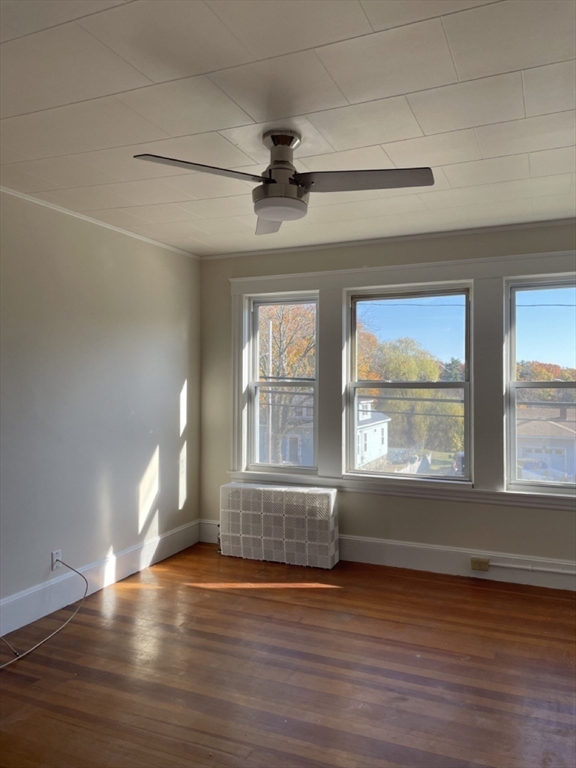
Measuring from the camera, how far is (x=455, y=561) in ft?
13.8

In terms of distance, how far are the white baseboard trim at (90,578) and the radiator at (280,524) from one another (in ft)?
1.43

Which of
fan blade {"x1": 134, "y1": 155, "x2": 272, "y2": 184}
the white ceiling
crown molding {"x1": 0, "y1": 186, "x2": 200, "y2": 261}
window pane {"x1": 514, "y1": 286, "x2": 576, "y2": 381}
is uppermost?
crown molding {"x1": 0, "y1": 186, "x2": 200, "y2": 261}

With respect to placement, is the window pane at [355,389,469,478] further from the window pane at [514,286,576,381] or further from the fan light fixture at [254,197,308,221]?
the fan light fixture at [254,197,308,221]

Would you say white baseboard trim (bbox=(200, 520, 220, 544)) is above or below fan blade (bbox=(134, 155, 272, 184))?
below

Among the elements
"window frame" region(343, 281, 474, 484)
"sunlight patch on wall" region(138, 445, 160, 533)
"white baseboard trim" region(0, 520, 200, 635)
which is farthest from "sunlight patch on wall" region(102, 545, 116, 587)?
"window frame" region(343, 281, 474, 484)

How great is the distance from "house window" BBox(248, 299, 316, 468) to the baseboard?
83cm

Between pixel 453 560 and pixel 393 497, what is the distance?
63 centimetres

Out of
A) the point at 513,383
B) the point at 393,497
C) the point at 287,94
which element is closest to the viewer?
the point at 287,94

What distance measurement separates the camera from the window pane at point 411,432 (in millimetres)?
4328

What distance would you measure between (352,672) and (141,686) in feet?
3.39

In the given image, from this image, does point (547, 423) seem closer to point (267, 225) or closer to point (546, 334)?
point (546, 334)

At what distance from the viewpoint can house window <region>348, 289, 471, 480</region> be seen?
170 inches

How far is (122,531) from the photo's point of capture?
13.7ft

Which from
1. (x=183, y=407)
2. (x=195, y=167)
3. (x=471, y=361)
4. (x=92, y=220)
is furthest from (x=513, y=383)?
(x=92, y=220)
